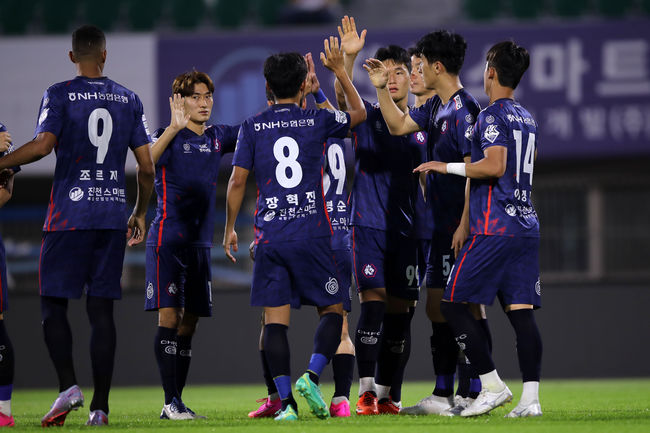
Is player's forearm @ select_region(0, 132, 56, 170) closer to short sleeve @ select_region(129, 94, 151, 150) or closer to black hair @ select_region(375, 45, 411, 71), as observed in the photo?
short sleeve @ select_region(129, 94, 151, 150)

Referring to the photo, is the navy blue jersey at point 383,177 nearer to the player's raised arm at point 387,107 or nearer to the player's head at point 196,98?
the player's raised arm at point 387,107

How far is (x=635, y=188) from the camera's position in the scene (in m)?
13.8

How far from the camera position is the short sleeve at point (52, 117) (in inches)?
235

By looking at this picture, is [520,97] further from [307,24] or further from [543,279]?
[307,24]

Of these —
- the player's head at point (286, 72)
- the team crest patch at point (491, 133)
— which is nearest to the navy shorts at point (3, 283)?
the player's head at point (286, 72)

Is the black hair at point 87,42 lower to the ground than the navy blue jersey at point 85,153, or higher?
higher

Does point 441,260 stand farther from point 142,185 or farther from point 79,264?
point 79,264

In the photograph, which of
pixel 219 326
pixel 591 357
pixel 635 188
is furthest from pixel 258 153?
pixel 635 188

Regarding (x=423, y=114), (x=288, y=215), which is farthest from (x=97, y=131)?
(x=423, y=114)

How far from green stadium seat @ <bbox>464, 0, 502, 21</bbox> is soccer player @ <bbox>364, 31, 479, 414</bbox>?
31.7 feet

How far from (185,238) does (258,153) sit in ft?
4.07

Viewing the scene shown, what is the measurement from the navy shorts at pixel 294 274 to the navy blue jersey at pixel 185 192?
1.20 m

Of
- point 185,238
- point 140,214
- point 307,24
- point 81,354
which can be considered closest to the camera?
point 140,214

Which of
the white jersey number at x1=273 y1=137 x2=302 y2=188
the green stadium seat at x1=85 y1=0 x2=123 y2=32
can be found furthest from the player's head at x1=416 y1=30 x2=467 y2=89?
the green stadium seat at x1=85 y1=0 x2=123 y2=32
